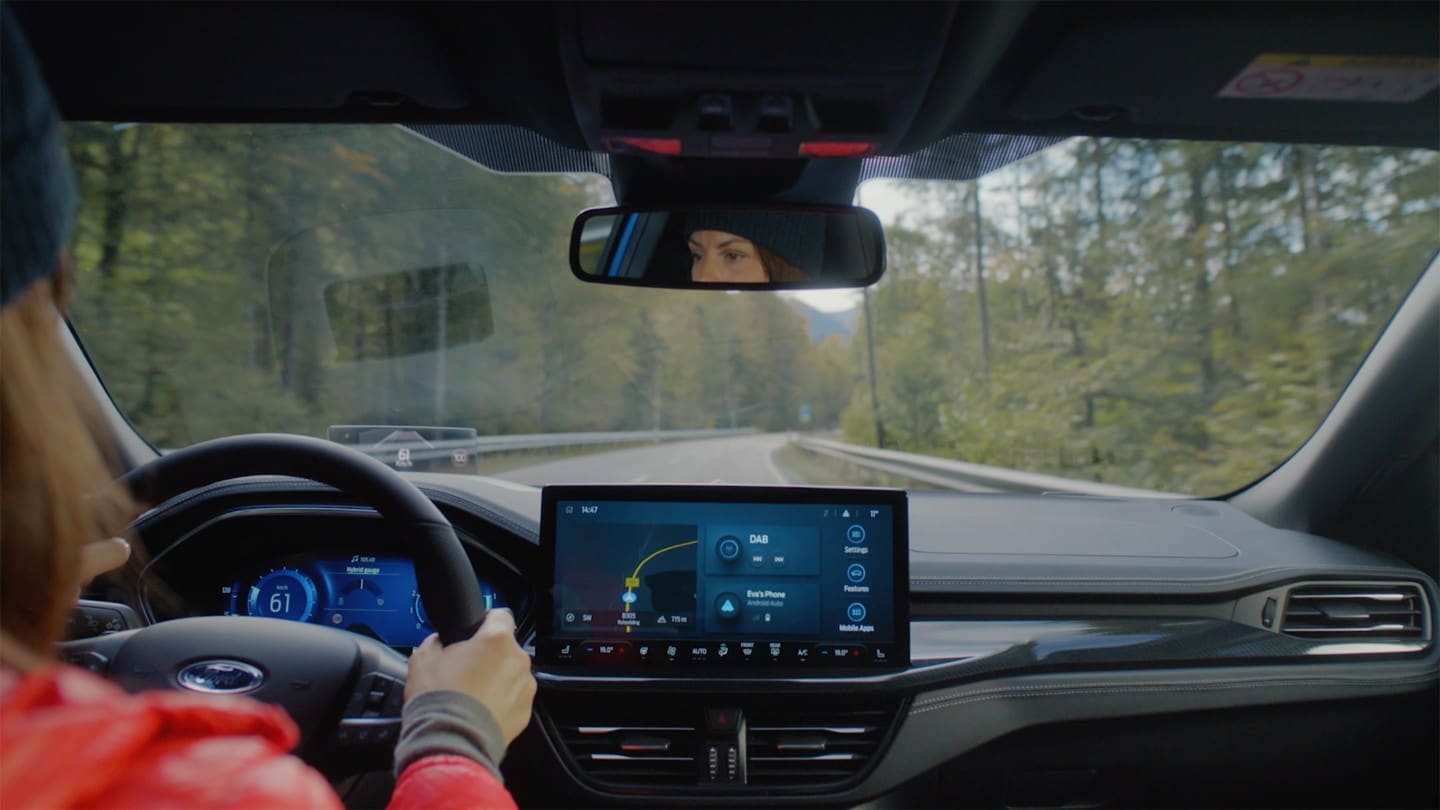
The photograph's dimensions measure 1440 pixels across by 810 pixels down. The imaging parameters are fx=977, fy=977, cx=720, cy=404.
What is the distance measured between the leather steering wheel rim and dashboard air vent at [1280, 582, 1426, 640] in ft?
9.26

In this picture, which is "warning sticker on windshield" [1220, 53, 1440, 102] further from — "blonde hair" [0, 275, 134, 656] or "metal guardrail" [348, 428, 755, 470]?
"blonde hair" [0, 275, 134, 656]

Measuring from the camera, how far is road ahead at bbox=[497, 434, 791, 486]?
3.19m

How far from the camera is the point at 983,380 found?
7105mm

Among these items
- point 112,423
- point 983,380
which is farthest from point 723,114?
point 983,380

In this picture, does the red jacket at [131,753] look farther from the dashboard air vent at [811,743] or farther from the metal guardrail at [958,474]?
the metal guardrail at [958,474]

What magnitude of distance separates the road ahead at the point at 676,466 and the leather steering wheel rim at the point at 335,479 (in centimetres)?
94

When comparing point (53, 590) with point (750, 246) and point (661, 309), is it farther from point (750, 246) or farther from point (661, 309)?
point (661, 309)

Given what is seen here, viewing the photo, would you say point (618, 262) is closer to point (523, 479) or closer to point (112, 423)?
point (523, 479)

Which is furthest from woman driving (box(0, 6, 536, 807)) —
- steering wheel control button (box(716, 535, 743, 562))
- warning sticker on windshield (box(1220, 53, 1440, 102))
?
warning sticker on windshield (box(1220, 53, 1440, 102))

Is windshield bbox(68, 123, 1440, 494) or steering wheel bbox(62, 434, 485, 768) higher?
windshield bbox(68, 123, 1440, 494)

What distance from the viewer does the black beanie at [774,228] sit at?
116 inches

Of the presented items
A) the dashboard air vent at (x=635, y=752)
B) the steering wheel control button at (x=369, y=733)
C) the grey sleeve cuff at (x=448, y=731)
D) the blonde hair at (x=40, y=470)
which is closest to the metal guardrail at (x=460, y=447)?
the steering wheel control button at (x=369, y=733)

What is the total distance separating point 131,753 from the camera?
90 cm

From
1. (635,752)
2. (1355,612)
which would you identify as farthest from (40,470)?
(1355,612)
